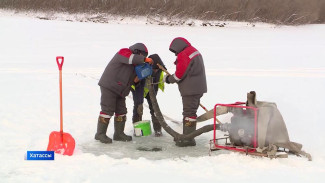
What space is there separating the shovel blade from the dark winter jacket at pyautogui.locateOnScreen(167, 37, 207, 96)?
1704 millimetres

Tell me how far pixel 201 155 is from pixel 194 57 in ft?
4.53

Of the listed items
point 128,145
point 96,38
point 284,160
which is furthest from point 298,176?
point 96,38

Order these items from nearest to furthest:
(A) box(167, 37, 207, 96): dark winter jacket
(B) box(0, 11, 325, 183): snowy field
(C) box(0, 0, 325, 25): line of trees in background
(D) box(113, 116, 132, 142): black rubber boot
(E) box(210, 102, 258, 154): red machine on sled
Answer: (B) box(0, 11, 325, 183): snowy field → (E) box(210, 102, 258, 154): red machine on sled → (A) box(167, 37, 207, 96): dark winter jacket → (D) box(113, 116, 132, 142): black rubber boot → (C) box(0, 0, 325, 25): line of trees in background

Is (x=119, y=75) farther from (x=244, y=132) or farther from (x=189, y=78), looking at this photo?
(x=244, y=132)

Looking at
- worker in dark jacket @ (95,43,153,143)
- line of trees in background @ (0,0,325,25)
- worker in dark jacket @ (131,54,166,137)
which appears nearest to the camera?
worker in dark jacket @ (95,43,153,143)

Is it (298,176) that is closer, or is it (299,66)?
(298,176)

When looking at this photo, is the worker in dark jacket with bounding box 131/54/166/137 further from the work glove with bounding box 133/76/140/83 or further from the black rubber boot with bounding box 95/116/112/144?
the black rubber boot with bounding box 95/116/112/144

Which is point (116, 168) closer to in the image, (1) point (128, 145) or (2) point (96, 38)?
(1) point (128, 145)

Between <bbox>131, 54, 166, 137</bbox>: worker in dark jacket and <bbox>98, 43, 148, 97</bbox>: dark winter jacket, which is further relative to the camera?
<bbox>131, 54, 166, 137</bbox>: worker in dark jacket

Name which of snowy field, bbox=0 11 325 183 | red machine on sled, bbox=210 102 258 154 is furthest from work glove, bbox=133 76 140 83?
red machine on sled, bbox=210 102 258 154

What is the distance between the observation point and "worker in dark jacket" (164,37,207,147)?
5.91 m

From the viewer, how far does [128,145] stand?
601cm

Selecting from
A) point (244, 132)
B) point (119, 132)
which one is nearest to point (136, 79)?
point (119, 132)

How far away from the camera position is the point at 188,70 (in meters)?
5.92
